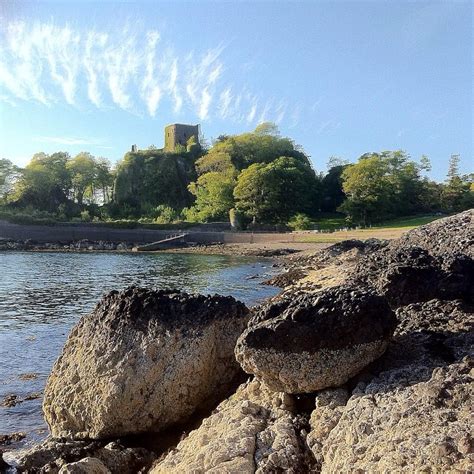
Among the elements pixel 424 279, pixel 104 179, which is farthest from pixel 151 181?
pixel 424 279

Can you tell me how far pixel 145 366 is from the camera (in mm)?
7070

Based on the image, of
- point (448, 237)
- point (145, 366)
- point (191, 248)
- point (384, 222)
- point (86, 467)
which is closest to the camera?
point (86, 467)

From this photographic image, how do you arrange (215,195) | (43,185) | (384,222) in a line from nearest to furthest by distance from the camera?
(384,222)
(215,195)
(43,185)

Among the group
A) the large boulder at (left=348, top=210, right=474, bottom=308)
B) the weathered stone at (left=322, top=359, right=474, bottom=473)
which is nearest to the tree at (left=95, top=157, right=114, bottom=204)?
the large boulder at (left=348, top=210, right=474, bottom=308)

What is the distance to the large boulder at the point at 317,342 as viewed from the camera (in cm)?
589

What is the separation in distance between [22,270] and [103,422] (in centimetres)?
3174

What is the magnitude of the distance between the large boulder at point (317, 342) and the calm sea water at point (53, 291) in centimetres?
440

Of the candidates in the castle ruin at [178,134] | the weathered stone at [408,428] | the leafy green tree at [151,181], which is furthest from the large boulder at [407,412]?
the castle ruin at [178,134]

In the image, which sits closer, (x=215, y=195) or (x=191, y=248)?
(x=191, y=248)

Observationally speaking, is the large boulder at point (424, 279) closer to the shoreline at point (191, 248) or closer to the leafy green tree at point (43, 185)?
the shoreline at point (191, 248)

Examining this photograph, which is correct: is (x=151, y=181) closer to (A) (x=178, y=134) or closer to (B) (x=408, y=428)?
(A) (x=178, y=134)

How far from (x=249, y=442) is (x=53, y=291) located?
22.2 meters

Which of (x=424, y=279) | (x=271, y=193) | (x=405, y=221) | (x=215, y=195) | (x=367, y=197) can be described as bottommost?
(x=424, y=279)

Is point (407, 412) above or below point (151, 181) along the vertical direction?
below
